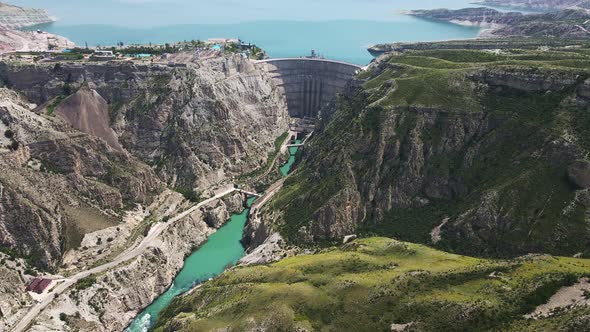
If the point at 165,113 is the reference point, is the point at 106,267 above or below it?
below

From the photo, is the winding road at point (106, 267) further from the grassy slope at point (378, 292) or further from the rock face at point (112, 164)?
the grassy slope at point (378, 292)

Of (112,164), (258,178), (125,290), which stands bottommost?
(125,290)

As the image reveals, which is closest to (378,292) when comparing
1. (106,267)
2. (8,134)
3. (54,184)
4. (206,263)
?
(206,263)

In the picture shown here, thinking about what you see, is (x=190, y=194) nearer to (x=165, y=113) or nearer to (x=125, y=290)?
(x=165, y=113)

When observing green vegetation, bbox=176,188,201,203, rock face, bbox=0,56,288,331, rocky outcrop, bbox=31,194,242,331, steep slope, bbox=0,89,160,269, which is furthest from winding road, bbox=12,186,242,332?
steep slope, bbox=0,89,160,269


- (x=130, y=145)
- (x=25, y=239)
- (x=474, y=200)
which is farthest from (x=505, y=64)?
(x=25, y=239)

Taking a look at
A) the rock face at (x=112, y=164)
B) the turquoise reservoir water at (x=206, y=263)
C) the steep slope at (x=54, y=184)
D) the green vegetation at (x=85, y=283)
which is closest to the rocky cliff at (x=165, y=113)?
the rock face at (x=112, y=164)
